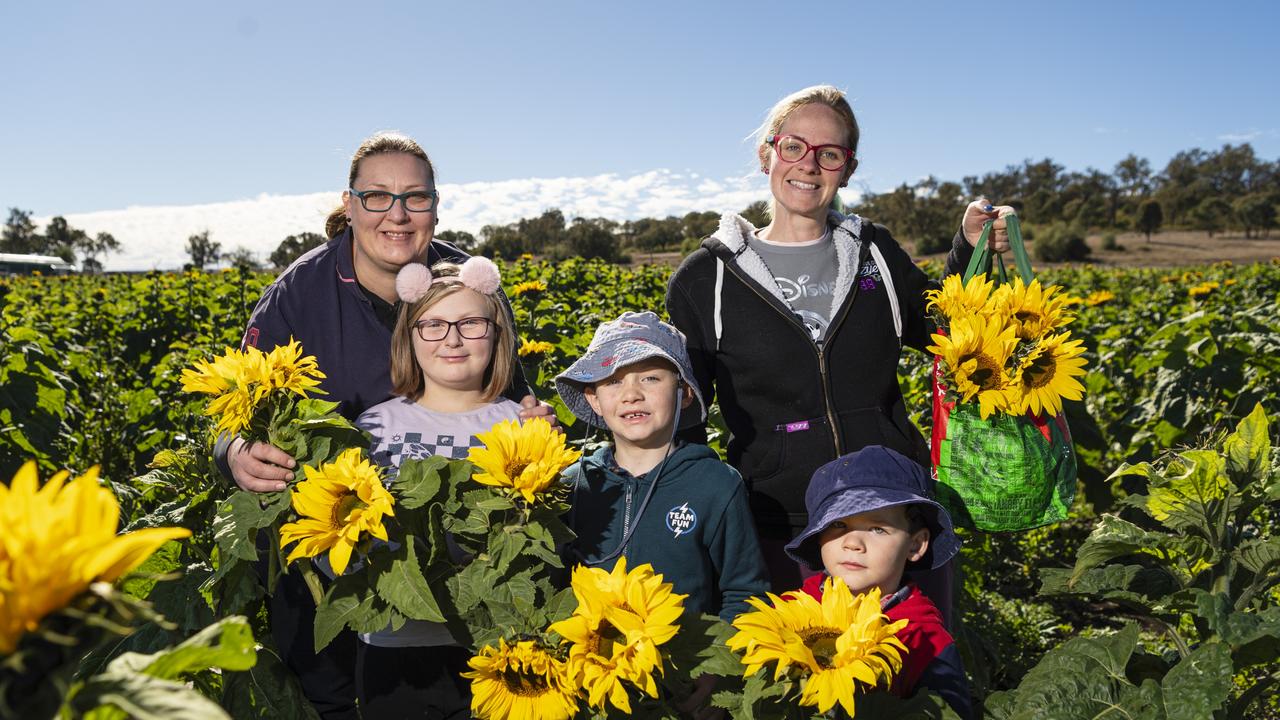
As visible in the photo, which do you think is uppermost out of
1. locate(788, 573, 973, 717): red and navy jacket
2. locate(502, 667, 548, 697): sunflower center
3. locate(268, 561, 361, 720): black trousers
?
locate(502, 667, 548, 697): sunflower center

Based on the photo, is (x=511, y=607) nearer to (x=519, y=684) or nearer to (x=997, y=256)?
(x=519, y=684)

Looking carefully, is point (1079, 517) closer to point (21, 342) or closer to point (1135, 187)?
point (21, 342)

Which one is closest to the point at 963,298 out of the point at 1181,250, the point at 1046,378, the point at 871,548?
the point at 1046,378

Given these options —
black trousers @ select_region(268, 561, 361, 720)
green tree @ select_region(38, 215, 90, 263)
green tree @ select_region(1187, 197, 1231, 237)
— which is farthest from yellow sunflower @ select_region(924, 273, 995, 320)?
green tree @ select_region(38, 215, 90, 263)

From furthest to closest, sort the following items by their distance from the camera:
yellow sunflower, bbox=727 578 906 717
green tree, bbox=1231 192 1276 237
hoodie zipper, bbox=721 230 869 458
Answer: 1. green tree, bbox=1231 192 1276 237
2. hoodie zipper, bbox=721 230 869 458
3. yellow sunflower, bbox=727 578 906 717

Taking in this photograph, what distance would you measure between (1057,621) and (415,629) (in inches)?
133

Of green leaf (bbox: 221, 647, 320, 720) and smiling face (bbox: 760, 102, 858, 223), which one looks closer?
green leaf (bbox: 221, 647, 320, 720)

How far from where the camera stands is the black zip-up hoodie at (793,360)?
244 centimetres

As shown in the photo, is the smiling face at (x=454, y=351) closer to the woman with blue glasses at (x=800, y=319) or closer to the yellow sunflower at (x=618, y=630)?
the woman with blue glasses at (x=800, y=319)

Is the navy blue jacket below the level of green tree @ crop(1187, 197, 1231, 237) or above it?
below

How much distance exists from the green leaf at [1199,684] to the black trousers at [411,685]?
1.56 metres

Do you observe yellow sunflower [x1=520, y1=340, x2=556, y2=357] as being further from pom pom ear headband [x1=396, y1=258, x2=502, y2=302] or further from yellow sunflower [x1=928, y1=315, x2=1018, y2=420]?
yellow sunflower [x1=928, y1=315, x2=1018, y2=420]

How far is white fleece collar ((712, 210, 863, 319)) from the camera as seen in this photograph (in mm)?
2496

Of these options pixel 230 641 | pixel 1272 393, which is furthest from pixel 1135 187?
pixel 230 641
